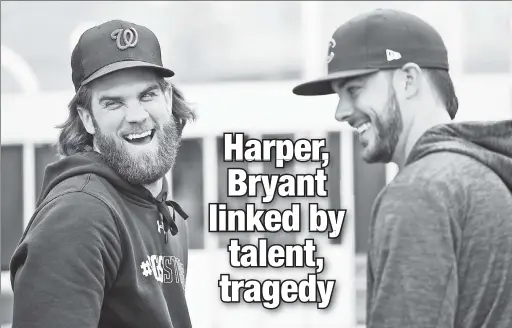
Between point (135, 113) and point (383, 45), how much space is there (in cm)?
119

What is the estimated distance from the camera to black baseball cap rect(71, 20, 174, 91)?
3307 mm

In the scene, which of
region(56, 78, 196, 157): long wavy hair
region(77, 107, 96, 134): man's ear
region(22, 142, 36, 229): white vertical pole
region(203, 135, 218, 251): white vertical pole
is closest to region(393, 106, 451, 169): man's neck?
region(56, 78, 196, 157): long wavy hair

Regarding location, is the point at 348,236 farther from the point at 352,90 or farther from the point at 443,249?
the point at 443,249

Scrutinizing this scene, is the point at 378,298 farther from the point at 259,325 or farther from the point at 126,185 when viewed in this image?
the point at 259,325

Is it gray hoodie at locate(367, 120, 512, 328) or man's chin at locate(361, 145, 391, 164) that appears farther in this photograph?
man's chin at locate(361, 145, 391, 164)

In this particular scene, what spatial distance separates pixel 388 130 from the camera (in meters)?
2.43

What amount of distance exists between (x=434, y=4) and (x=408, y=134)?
34.4 feet

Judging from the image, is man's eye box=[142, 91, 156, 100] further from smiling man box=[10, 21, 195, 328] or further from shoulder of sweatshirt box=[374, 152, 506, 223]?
shoulder of sweatshirt box=[374, 152, 506, 223]

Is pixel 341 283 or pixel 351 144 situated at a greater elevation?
pixel 351 144

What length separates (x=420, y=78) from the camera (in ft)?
8.02

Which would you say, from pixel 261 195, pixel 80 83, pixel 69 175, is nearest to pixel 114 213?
pixel 69 175

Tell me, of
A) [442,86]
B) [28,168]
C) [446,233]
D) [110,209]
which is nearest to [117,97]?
[110,209]

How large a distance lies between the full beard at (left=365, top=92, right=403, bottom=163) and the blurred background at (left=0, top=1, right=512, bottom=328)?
939cm

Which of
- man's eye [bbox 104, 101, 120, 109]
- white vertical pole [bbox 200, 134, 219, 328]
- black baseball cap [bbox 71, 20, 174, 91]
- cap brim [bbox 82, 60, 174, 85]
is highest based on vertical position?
black baseball cap [bbox 71, 20, 174, 91]
